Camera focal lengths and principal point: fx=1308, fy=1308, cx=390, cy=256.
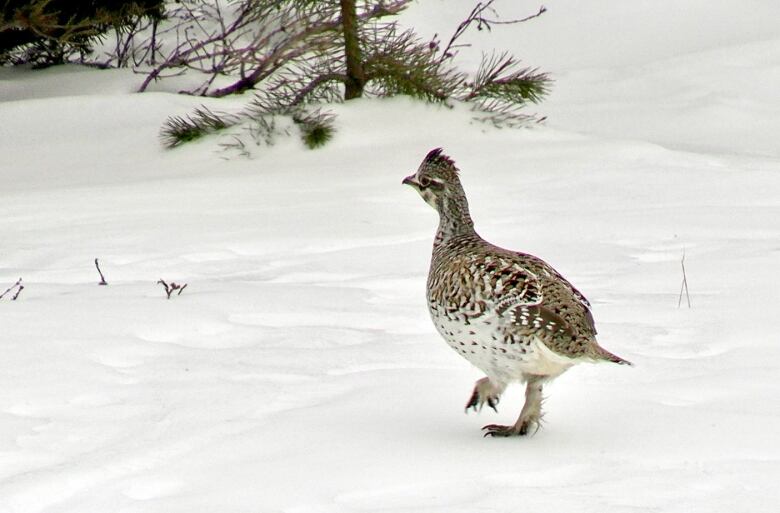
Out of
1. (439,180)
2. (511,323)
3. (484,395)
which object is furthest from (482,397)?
(439,180)

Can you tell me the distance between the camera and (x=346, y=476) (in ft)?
10.7

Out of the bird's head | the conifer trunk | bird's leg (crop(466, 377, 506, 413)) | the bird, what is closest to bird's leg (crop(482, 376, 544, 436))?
the bird

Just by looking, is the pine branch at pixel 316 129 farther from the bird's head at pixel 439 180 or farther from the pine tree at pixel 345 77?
the bird's head at pixel 439 180

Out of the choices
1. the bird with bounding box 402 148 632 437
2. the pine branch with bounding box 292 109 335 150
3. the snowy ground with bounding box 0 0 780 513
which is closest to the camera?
the snowy ground with bounding box 0 0 780 513

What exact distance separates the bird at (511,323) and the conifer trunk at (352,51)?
470cm

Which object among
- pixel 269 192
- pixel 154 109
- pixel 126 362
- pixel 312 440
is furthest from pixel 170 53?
pixel 312 440

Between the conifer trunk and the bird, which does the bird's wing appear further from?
the conifer trunk

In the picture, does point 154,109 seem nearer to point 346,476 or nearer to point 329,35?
point 329,35

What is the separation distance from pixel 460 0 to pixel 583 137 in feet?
14.8

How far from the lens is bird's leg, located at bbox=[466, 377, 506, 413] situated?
3.79 m

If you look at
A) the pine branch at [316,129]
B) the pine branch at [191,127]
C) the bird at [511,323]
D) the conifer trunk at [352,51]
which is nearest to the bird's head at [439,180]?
the bird at [511,323]

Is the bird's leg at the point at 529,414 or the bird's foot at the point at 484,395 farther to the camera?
the bird's foot at the point at 484,395

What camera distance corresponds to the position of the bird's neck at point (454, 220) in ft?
13.8

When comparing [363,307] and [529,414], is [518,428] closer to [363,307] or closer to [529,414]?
[529,414]
